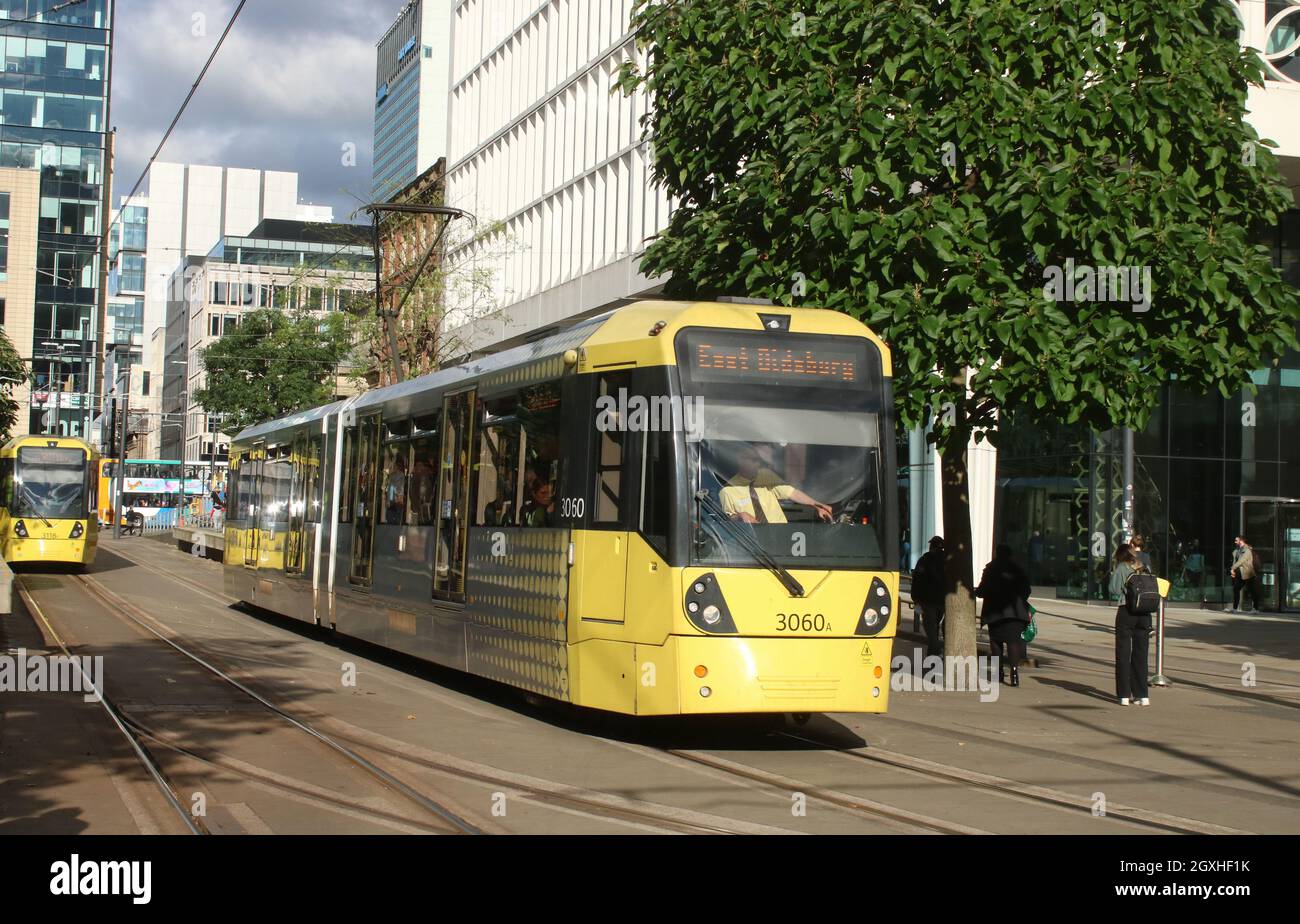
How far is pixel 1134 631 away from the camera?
51.5ft

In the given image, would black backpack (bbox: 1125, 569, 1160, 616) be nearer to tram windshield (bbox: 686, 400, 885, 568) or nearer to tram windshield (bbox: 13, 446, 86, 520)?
tram windshield (bbox: 686, 400, 885, 568)

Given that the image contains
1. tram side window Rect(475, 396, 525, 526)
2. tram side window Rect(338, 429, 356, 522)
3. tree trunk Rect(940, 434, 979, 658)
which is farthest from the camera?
tram side window Rect(338, 429, 356, 522)

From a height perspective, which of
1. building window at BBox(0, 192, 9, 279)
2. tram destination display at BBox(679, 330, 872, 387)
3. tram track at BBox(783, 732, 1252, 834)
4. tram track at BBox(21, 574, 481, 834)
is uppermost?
building window at BBox(0, 192, 9, 279)

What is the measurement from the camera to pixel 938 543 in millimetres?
19531

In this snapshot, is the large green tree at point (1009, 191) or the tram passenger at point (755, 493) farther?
the large green tree at point (1009, 191)

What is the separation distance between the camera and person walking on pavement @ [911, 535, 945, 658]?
64.4ft

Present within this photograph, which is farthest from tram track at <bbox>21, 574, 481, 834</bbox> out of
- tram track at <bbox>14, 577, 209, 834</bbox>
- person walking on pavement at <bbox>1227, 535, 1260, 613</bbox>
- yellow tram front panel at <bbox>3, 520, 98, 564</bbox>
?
person walking on pavement at <bbox>1227, 535, 1260, 613</bbox>

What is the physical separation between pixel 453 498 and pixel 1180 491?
24.7 meters

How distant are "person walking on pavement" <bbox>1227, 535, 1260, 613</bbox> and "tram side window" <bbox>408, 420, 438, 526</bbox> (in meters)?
22.8

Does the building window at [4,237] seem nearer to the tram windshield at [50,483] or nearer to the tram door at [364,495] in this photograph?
the tram windshield at [50,483]

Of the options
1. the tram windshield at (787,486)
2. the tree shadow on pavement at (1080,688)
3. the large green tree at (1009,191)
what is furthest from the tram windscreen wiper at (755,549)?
the tree shadow on pavement at (1080,688)

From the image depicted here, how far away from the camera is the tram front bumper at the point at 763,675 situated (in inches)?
416

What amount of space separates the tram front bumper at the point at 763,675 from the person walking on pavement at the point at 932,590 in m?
8.64

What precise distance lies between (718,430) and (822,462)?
837 mm
